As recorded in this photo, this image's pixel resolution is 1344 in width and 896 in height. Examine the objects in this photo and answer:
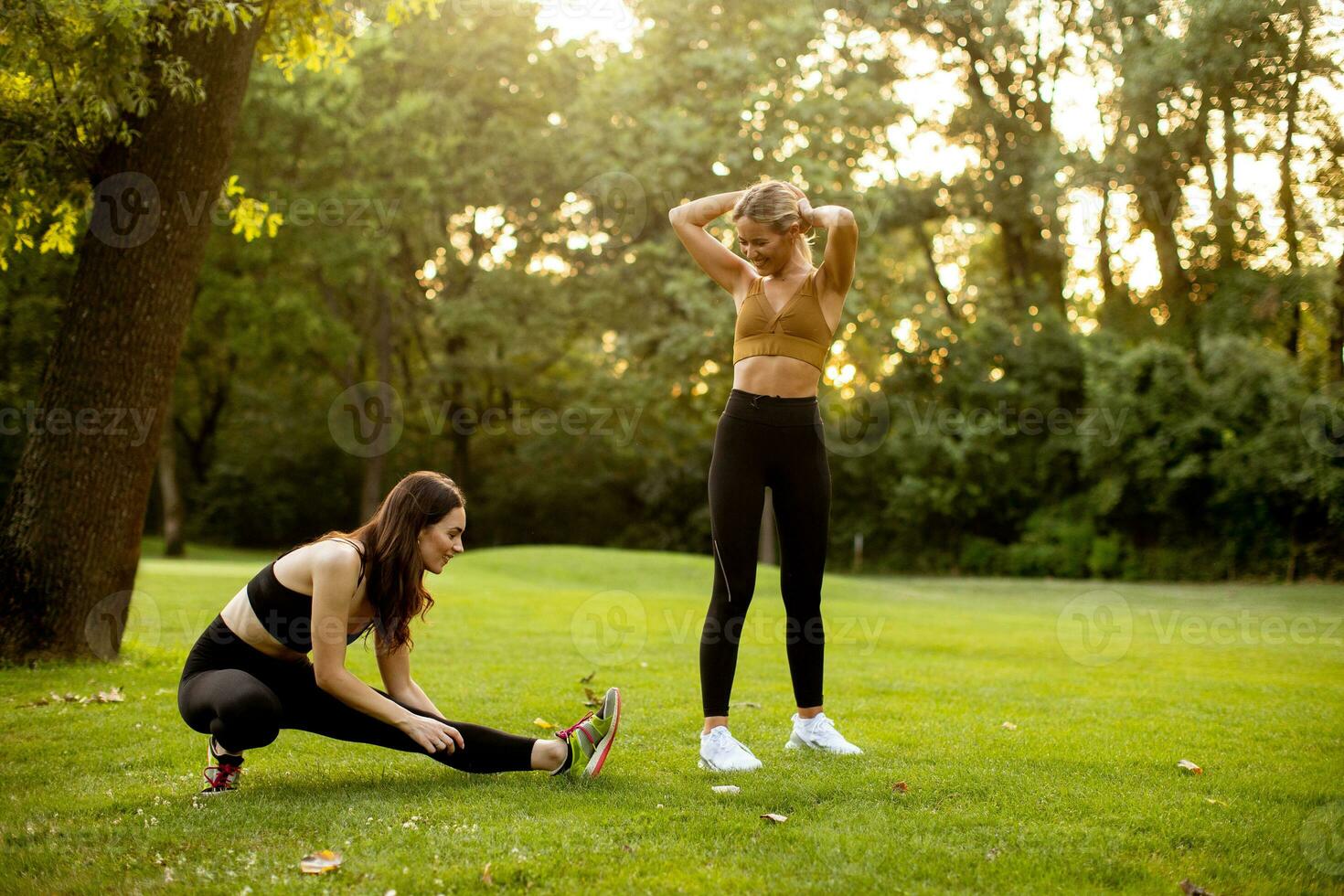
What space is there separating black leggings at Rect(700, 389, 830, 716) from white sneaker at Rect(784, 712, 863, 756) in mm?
472

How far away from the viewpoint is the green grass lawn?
2.97 metres

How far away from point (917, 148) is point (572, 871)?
84.4ft

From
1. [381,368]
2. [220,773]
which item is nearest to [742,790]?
[220,773]

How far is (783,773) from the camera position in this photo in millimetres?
4113


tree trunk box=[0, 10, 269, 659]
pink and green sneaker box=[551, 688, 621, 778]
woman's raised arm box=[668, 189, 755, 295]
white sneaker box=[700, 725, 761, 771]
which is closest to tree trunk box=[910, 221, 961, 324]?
tree trunk box=[0, 10, 269, 659]

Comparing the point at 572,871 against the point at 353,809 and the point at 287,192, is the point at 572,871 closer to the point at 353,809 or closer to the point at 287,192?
the point at 353,809

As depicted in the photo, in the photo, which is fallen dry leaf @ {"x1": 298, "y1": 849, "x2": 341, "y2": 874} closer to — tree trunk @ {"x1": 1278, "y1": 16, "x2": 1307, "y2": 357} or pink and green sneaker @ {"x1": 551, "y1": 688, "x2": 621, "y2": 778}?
pink and green sneaker @ {"x1": 551, "y1": 688, "x2": 621, "y2": 778}

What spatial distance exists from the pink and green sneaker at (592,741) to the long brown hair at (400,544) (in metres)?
0.80

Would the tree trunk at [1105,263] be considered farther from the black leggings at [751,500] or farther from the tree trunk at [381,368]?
the black leggings at [751,500]

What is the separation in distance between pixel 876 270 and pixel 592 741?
19.3 metres

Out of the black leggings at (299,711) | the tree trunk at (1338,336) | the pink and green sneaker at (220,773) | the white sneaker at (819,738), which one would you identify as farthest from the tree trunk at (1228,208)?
the pink and green sneaker at (220,773)

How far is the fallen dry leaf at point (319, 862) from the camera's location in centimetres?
289

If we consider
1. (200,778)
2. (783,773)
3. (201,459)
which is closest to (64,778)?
(200,778)

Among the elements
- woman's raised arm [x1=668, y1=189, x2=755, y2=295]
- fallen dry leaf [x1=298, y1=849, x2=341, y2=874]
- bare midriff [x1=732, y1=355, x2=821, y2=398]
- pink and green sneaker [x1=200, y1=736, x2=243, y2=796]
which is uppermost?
woman's raised arm [x1=668, y1=189, x2=755, y2=295]
